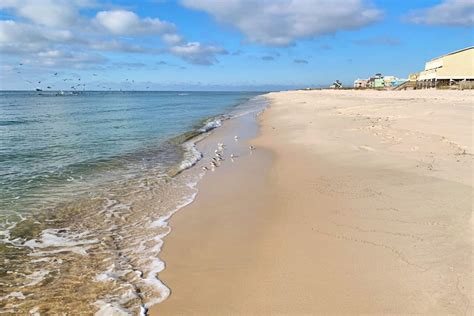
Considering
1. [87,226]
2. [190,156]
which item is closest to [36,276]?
[87,226]

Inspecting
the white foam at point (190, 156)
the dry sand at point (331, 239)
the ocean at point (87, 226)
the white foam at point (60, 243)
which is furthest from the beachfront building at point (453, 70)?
the white foam at point (60, 243)

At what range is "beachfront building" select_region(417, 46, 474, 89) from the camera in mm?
55844

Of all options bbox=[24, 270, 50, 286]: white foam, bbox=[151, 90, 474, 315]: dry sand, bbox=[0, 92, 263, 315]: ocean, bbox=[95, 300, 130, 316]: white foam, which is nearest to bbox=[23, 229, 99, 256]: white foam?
bbox=[0, 92, 263, 315]: ocean

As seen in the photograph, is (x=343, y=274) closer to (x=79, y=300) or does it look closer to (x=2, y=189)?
(x=79, y=300)

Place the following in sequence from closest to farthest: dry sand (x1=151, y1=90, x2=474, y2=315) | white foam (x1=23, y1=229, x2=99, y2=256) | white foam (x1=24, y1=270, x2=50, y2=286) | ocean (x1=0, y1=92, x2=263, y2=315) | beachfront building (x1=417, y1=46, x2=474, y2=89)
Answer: dry sand (x1=151, y1=90, x2=474, y2=315) → ocean (x1=0, y1=92, x2=263, y2=315) → white foam (x1=24, y1=270, x2=50, y2=286) → white foam (x1=23, y1=229, x2=99, y2=256) → beachfront building (x1=417, y1=46, x2=474, y2=89)

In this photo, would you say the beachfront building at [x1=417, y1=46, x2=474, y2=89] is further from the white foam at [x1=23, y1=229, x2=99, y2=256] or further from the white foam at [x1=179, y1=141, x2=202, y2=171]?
the white foam at [x1=23, y1=229, x2=99, y2=256]

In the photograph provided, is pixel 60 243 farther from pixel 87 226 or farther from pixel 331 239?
pixel 331 239

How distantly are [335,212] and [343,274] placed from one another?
222 centimetres

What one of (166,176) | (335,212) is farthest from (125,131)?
(335,212)

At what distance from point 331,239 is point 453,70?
65842 mm

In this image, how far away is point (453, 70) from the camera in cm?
5919

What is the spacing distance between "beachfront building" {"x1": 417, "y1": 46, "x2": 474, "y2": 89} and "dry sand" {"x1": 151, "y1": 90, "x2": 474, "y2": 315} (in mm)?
55421

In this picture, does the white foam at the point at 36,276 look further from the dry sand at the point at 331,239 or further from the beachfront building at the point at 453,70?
the beachfront building at the point at 453,70

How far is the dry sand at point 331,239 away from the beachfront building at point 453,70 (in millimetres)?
55421
